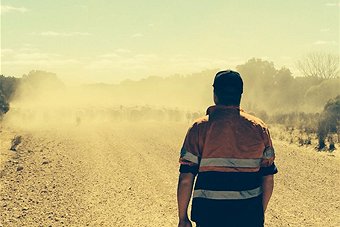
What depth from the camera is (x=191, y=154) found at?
306cm

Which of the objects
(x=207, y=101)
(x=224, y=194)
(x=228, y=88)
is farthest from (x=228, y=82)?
(x=207, y=101)

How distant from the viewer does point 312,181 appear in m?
11.1

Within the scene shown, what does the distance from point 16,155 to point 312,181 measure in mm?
10692

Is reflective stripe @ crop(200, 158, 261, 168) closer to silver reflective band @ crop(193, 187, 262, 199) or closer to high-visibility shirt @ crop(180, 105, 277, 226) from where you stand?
high-visibility shirt @ crop(180, 105, 277, 226)

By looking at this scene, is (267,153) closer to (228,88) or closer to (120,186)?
(228,88)

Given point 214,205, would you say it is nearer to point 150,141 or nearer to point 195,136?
point 195,136

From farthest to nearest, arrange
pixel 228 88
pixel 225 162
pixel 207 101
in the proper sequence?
pixel 207 101, pixel 228 88, pixel 225 162

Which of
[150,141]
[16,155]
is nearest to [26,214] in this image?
[16,155]

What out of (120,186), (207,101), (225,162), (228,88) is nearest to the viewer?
(225,162)

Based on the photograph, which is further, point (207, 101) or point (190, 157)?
point (207, 101)

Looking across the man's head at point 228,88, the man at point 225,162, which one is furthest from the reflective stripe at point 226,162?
the man's head at point 228,88

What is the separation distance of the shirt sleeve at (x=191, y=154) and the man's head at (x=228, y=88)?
31 cm

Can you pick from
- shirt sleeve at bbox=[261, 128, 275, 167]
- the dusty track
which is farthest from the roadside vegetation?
shirt sleeve at bbox=[261, 128, 275, 167]

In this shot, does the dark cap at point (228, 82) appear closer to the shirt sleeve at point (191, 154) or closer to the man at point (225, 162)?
the man at point (225, 162)
